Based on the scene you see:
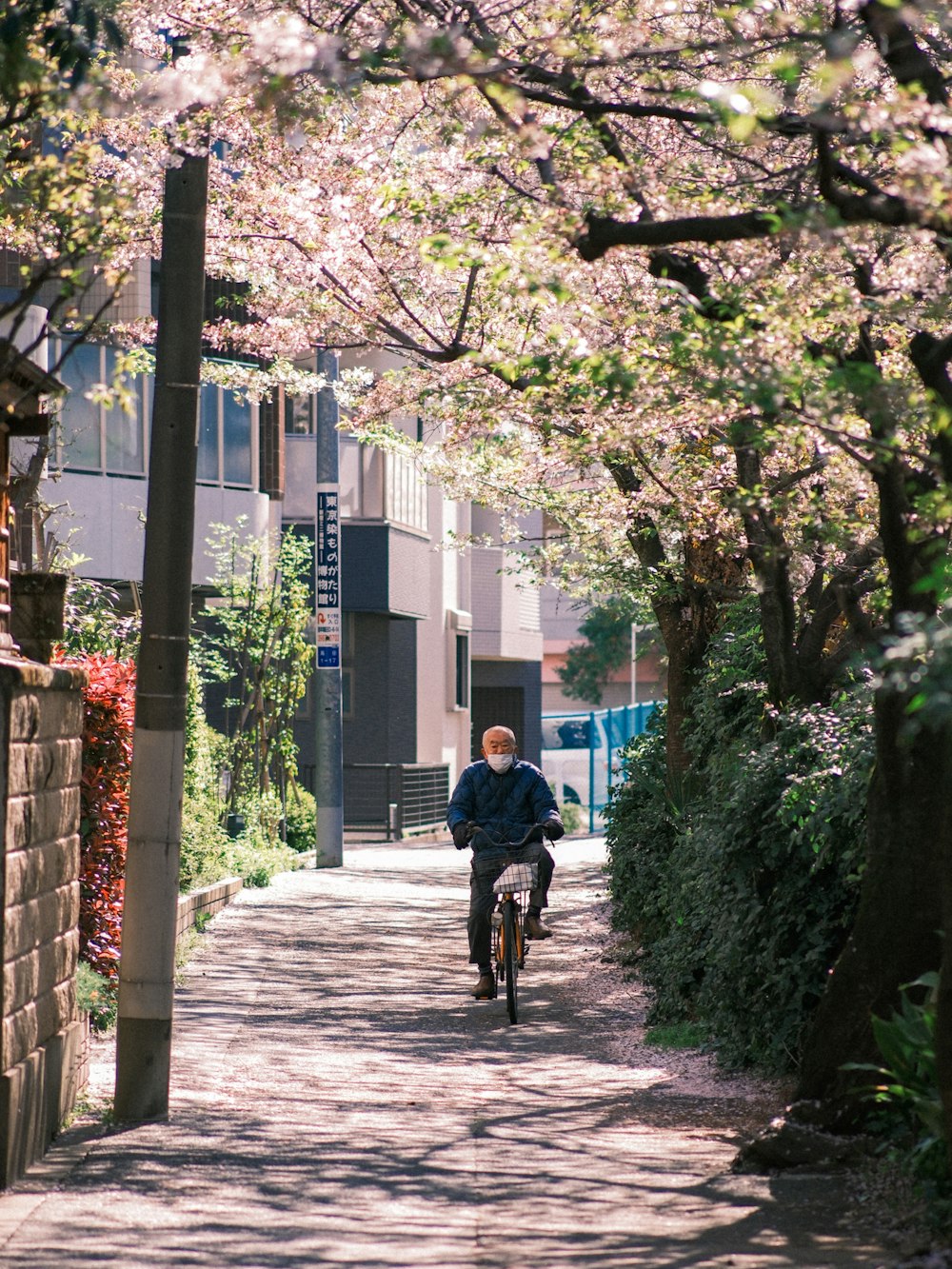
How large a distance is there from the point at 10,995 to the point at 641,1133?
3.10 meters

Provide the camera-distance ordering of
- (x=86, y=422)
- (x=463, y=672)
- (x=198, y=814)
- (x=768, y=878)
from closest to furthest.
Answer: (x=768, y=878)
(x=198, y=814)
(x=86, y=422)
(x=463, y=672)

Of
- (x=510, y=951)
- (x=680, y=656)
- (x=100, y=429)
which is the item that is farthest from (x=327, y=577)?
(x=510, y=951)

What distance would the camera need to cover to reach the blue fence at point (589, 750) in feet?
124

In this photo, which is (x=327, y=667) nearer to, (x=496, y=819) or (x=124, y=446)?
(x=124, y=446)

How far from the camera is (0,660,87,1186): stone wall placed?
6.86m

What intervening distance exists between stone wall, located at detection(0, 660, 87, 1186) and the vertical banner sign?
15.2 m

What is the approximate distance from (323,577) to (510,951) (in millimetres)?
12912

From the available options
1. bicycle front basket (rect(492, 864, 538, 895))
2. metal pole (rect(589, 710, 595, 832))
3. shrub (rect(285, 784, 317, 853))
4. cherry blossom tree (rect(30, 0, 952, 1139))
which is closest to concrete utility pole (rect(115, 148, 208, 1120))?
cherry blossom tree (rect(30, 0, 952, 1139))

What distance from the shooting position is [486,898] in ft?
40.2

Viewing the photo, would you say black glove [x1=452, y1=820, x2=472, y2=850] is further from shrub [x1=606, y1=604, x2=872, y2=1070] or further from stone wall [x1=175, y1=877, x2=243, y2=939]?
stone wall [x1=175, y1=877, x2=243, y2=939]

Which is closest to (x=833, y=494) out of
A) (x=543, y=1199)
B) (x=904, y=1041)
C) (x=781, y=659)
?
(x=781, y=659)

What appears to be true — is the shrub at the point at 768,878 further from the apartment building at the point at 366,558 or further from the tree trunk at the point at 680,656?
the apartment building at the point at 366,558

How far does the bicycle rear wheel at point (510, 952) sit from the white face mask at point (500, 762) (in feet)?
3.58

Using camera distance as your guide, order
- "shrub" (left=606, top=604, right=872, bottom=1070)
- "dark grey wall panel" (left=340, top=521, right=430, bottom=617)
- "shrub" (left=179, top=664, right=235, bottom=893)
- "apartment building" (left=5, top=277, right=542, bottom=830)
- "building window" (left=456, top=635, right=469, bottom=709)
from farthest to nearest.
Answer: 1. "building window" (left=456, top=635, right=469, bottom=709)
2. "dark grey wall panel" (left=340, top=521, right=430, bottom=617)
3. "apartment building" (left=5, top=277, right=542, bottom=830)
4. "shrub" (left=179, top=664, right=235, bottom=893)
5. "shrub" (left=606, top=604, right=872, bottom=1070)
